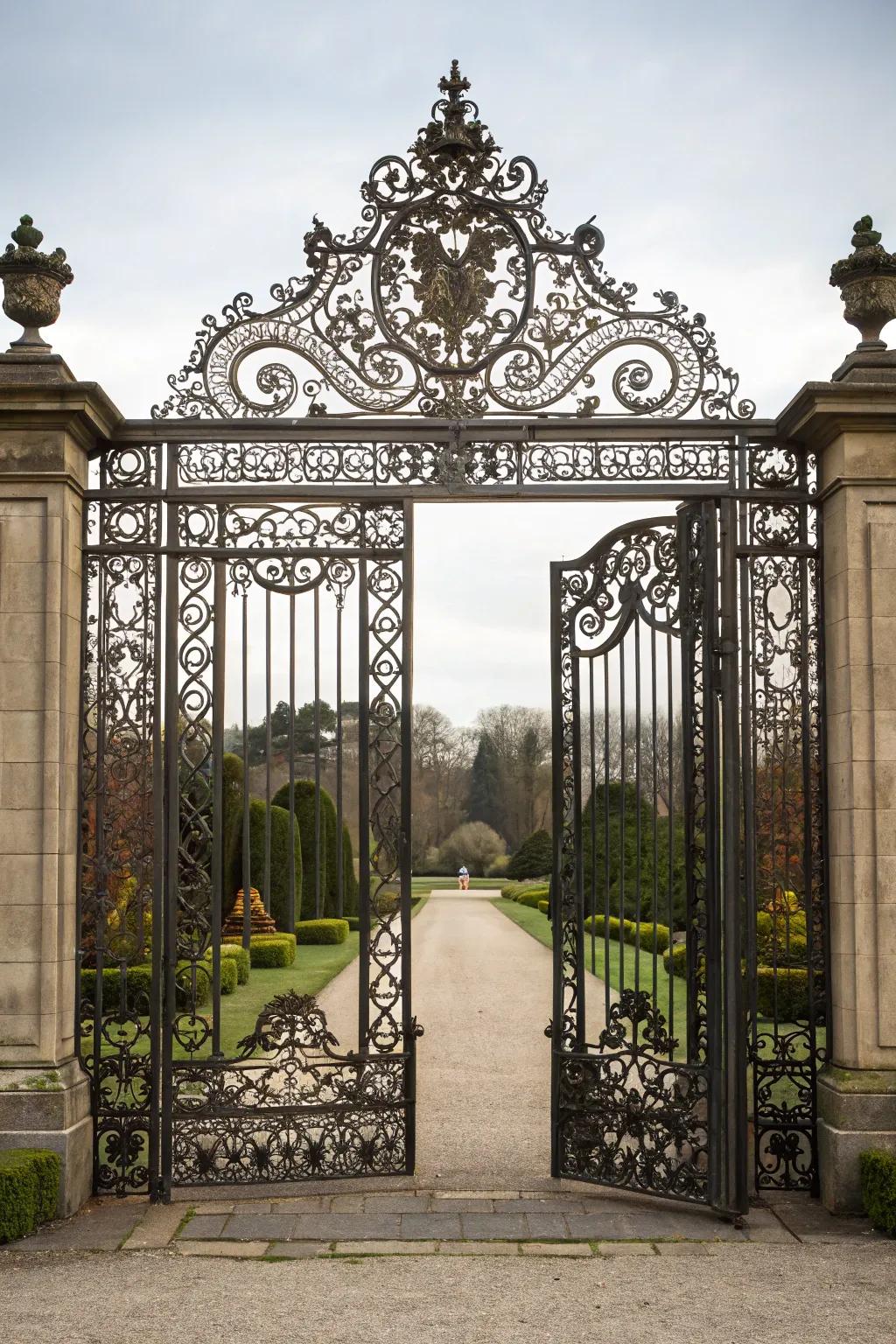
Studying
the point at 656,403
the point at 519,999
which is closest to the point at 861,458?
the point at 656,403

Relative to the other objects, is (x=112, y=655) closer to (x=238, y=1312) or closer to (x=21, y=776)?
(x=21, y=776)

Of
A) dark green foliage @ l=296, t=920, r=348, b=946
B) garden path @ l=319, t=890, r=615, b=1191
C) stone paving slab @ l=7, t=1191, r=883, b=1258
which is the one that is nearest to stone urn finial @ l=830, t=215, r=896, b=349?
stone paving slab @ l=7, t=1191, r=883, b=1258

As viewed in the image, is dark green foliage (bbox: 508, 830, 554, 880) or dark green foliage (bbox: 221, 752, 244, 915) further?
dark green foliage (bbox: 508, 830, 554, 880)

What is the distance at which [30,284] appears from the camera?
706cm

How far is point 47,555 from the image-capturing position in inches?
270

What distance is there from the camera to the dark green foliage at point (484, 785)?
147 feet

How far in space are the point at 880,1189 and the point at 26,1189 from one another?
433 cm

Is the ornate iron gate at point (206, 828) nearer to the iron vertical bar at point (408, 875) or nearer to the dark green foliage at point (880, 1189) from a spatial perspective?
the iron vertical bar at point (408, 875)

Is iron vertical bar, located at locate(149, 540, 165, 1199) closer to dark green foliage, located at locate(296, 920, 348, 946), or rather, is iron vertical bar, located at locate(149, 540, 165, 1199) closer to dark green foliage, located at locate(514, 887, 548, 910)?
dark green foliage, located at locate(296, 920, 348, 946)

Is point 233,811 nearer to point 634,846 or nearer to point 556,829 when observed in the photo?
point 634,846

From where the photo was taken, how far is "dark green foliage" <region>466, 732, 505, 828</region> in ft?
147

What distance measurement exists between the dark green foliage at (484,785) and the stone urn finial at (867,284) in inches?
1455

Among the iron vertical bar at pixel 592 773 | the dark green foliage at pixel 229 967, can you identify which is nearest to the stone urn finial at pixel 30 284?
the iron vertical bar at pixel 592 773

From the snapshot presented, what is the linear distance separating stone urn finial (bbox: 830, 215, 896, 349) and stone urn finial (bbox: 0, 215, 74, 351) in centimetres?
461
